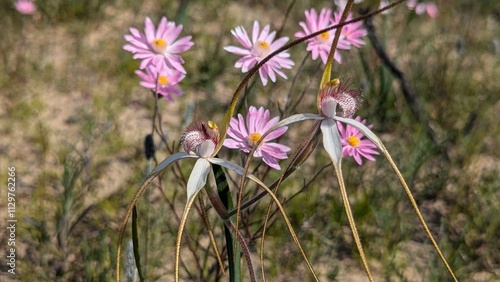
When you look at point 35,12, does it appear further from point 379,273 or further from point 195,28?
point 379,273

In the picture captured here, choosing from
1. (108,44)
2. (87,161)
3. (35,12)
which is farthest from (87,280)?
(35,12)

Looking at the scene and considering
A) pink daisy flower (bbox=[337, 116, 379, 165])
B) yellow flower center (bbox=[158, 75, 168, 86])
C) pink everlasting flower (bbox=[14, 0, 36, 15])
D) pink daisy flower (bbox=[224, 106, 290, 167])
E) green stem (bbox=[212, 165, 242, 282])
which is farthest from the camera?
pink everlasting flower (bbox=[14, 0, 36, 15])

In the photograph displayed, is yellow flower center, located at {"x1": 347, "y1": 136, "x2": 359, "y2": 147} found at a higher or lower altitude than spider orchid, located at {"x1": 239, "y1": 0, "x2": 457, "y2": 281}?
higher

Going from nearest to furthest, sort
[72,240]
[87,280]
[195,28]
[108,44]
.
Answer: [87,280] → [72,240] → [108,44] → [195,28]

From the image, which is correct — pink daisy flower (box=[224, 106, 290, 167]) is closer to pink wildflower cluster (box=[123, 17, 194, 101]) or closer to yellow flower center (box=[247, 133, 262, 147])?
yellow flower center (box=[247, 133, 262, 147])

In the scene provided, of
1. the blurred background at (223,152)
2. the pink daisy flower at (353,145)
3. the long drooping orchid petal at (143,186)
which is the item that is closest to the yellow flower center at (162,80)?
the blurred background at (223,152)

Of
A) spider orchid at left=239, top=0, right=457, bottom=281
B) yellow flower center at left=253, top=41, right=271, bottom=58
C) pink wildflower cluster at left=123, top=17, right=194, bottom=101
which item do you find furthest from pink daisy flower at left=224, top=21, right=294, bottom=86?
spider orchid at left=239, top=0, right=457, bottom=281
